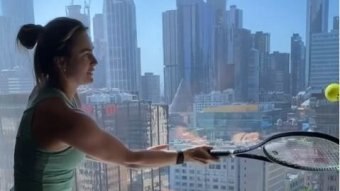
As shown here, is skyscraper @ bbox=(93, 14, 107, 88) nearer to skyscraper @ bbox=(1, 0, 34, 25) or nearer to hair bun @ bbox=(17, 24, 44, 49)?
skyscraper @ bbox=(1, 0, 34, 25)

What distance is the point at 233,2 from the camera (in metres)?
1.13

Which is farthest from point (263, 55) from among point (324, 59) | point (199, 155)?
point (199, 155)

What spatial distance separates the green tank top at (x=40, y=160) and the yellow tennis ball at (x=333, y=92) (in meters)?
0.62

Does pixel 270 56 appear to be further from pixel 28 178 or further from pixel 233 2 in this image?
pixel 28 178

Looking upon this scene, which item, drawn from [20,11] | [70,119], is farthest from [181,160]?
[20,11]

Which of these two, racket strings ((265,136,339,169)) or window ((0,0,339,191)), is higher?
window ((0,0,339,191))

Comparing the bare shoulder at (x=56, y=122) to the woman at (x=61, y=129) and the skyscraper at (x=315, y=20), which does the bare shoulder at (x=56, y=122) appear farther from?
the skyscraper at (x=315, y=20)

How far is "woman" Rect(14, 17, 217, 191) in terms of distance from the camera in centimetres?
82

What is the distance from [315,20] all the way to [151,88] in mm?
503

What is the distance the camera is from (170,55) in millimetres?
1208

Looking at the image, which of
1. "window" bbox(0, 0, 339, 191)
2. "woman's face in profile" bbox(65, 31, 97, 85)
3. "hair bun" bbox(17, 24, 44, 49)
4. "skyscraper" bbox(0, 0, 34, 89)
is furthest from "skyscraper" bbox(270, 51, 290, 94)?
"skyscraper" bbox(0, 0, 34, 89)

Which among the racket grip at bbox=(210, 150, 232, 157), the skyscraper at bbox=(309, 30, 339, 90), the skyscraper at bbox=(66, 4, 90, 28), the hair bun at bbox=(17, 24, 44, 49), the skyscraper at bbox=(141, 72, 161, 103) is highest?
the skyscraper at bbox=(66, 4, 90, 28)

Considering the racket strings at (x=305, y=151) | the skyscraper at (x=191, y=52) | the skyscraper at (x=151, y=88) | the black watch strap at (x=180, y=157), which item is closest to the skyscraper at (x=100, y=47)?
the skyscraper at (x=151, y=88)

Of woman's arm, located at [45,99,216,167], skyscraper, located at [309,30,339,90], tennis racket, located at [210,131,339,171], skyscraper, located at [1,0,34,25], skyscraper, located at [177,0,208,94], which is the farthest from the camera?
skyscraper, located at [1,0,34,25]
